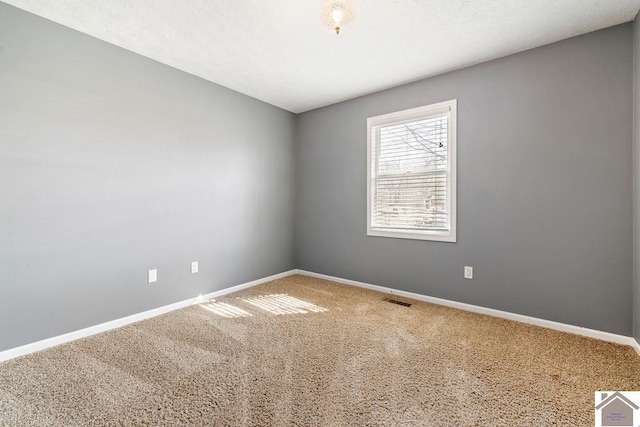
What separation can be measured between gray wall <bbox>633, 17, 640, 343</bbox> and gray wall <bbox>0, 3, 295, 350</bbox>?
3686 mm

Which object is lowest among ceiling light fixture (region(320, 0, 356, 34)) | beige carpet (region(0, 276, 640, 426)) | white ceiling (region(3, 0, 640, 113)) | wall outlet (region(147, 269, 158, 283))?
beige carpet (region(0, 276, 640, 426))

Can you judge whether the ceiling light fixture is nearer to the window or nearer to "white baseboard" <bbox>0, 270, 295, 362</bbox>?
the window

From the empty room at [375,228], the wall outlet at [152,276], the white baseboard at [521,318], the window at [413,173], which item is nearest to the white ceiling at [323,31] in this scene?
the empty room at [375,228]

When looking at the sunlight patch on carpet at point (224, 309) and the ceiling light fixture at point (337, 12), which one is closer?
the ceiling light fixture at point (337, 12)

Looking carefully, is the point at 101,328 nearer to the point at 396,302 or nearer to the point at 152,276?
the point at 152,276

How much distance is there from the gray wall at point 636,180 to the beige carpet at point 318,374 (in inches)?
13.2

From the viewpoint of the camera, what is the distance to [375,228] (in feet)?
12.0

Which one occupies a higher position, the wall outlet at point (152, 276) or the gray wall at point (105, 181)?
the gray wall at point (105, 181)

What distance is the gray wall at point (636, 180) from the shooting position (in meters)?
2.10

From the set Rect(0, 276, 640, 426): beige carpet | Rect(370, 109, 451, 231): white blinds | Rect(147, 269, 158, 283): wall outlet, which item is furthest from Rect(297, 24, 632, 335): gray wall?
Rect(147, 269, 158, 283): wall outlet

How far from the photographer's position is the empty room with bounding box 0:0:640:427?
1.69m

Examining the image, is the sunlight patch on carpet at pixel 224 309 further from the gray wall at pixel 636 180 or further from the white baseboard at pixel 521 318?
the gray wall at pixel 636 180

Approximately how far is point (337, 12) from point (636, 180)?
253 cm

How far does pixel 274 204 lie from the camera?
4141 mm
